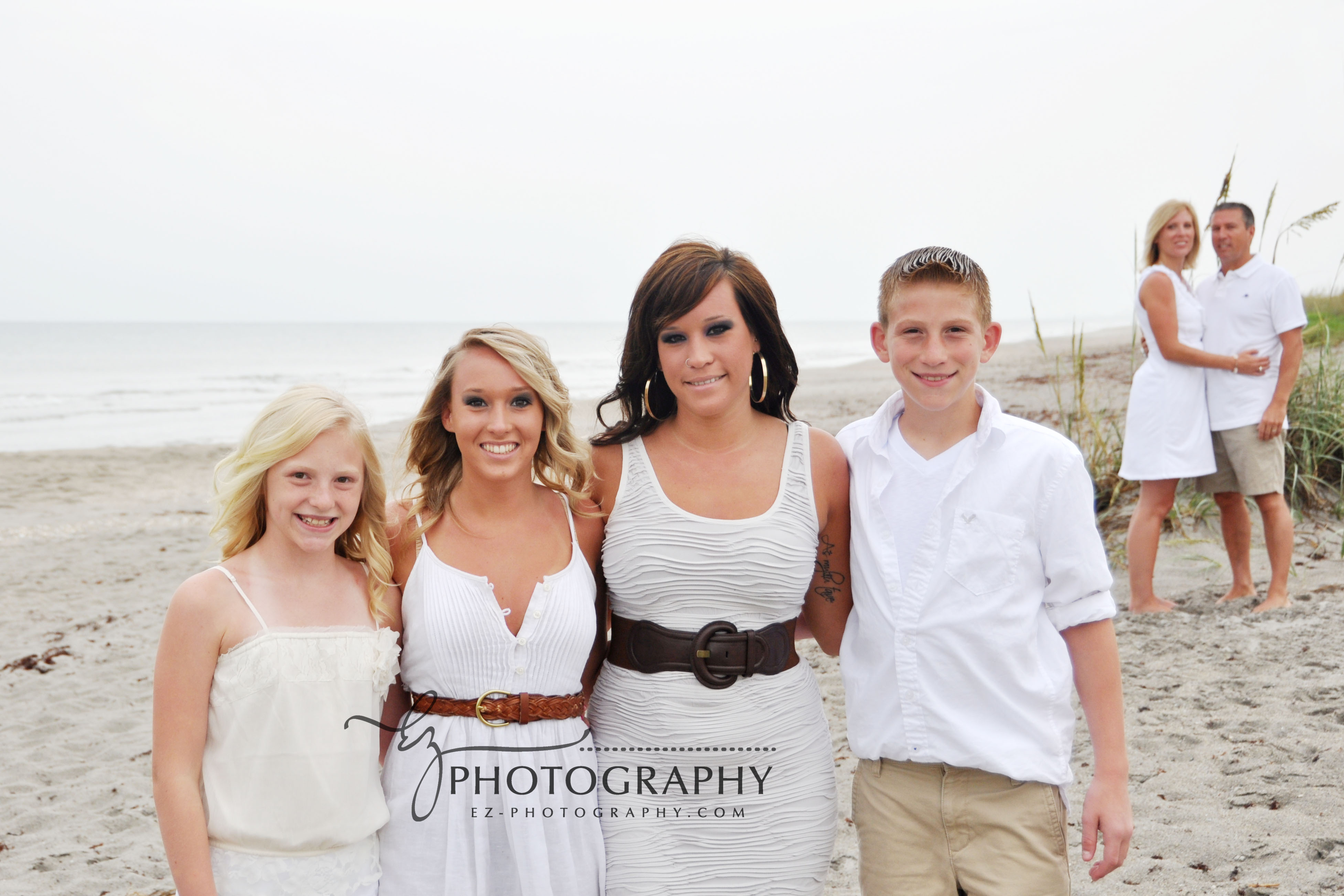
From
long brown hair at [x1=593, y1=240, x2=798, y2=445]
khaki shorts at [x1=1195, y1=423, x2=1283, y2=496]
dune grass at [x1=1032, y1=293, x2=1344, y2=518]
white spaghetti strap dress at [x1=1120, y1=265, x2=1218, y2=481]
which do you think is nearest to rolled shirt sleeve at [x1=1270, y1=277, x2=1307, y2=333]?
white spaghetti strap dress at [x1=1120, y1=265, x2=1218, y2=481]

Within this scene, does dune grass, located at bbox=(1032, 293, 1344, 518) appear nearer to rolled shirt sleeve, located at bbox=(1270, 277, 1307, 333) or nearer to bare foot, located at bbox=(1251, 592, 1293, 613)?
rolled shirt sleeve, located at bbox=(1270, 277, 1307, 333)

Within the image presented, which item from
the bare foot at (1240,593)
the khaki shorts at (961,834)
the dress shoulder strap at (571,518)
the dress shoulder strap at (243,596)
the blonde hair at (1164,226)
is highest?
the blonde hair at (1164,226)

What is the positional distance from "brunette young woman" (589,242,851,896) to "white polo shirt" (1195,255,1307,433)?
12.6ft

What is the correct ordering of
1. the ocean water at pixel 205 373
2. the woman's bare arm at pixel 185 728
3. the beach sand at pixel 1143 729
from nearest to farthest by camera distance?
the woman's bare arm at pixel 185 728 < the beach sand at pixel 1143 729 < the ocean water at pixel 205 373

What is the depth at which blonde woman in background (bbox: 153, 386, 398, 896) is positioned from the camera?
2.01 m

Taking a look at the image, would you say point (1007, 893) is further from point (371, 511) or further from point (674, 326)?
point (371, 511)

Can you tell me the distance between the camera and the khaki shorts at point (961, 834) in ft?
6.82

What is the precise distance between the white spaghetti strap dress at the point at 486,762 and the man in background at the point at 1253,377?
4.49 m

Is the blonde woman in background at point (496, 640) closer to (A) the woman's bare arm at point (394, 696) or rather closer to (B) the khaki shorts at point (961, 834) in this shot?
(A) the woman's bare arm at point (394, 696)

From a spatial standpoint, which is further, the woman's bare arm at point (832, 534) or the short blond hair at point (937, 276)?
the woman's bare arm at point (832, 534)

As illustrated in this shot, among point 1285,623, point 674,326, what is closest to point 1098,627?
point 674,326

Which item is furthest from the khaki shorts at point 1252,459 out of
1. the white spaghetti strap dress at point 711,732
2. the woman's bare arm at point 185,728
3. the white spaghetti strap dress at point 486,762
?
the woman's bare arm at point 185,728

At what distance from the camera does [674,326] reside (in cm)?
249

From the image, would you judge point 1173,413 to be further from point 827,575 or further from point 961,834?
point 961,834
